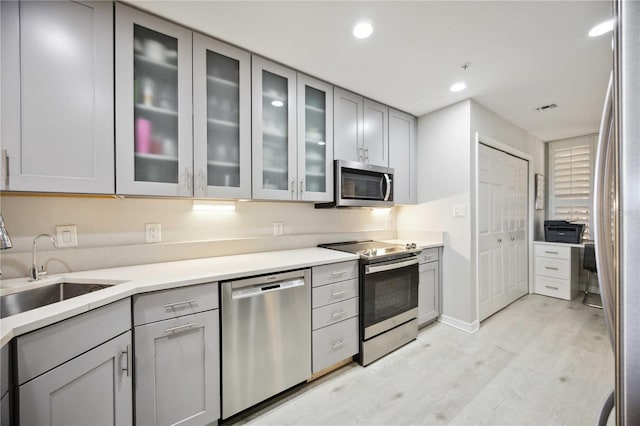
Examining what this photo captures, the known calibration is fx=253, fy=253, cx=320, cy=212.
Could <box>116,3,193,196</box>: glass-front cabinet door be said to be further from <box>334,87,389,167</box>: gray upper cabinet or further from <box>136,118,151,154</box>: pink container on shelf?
<box>334,87,389,167</box>: gray upper cabinet

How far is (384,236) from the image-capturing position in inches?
122

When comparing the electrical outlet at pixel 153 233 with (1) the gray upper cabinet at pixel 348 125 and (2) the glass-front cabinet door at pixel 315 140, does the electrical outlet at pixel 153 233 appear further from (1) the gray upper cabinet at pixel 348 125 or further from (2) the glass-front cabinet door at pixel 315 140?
(1) the gray upper cabinet at pixel 348 125

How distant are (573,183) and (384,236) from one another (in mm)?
3222

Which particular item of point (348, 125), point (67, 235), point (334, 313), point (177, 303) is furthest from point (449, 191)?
point (67, 235)

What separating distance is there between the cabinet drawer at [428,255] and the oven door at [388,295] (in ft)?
0.73

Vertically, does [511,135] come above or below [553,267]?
above

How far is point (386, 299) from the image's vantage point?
212cm

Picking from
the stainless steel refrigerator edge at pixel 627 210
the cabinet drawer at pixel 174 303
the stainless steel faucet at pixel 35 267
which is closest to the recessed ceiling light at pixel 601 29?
the stainless steel refrigerator edge at pixel 627 210

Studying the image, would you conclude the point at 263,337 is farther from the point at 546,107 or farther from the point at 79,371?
the point at 546,107

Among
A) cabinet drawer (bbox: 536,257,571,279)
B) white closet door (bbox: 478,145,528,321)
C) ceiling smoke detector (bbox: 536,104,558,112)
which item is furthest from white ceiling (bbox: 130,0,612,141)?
cabinet drawer (bbox: 536,257,571,279)

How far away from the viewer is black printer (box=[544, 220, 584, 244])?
3398 millimetres

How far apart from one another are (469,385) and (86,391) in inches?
85.8

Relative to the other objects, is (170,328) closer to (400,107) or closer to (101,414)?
(101,414)

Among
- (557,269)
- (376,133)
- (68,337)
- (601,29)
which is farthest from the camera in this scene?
(557,269)
